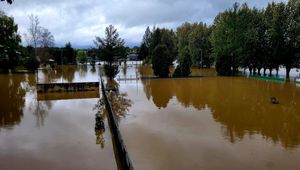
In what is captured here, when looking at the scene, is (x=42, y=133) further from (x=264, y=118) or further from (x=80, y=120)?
(x=264, y=118)

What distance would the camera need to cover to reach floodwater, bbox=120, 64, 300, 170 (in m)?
8.51

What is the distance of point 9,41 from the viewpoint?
3928 centimetres

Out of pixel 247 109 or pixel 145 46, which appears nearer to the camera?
pixel 247 109

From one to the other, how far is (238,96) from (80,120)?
40.4 ft

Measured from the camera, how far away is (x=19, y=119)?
14391 millimetres

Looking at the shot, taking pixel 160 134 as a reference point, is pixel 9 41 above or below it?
above

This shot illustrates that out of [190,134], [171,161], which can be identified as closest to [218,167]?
[171,161]

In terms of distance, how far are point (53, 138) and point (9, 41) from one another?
1315 inches

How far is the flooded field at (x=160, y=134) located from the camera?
855 cm

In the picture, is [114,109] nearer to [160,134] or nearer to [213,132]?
[160,134]

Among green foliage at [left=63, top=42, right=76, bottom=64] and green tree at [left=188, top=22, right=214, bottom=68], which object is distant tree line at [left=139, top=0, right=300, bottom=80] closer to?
green tree at [left=188, top=22, right=214, bottom=68]

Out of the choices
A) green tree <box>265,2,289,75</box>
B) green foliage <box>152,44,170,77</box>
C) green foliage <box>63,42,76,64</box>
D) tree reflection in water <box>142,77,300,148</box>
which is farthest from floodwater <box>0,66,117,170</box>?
green foliage <box>63,42,76,64</box>

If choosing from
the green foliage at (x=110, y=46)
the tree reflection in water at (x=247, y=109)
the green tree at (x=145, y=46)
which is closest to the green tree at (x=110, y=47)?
the green foliage at (x=110, y=46)

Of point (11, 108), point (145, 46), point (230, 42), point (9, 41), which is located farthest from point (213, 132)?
point (145, 46)
